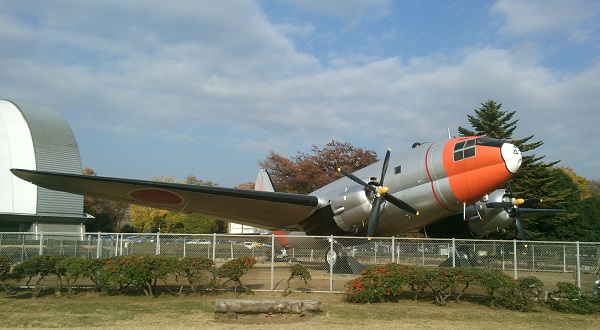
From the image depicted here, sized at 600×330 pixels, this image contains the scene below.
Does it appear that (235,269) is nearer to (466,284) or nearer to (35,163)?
(466,284)

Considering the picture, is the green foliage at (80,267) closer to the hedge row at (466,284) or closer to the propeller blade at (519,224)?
the hedge row at (466,284)

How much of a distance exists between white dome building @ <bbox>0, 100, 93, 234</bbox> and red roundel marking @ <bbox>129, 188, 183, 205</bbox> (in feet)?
162

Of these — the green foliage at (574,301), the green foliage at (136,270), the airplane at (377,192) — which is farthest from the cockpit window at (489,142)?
the green foliage at (136,270)

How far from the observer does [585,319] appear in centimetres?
1170

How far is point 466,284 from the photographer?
13352 millimetres

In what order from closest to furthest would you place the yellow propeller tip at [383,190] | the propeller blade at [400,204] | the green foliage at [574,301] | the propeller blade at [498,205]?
1. the green foliage at [574,301]
2. the yellow propeller tip at [383,190]
3. the propeller blade at [400,204]
4. the propeller blade at [498,205]

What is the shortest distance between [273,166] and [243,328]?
168 ft

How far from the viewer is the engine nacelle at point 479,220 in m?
20.4

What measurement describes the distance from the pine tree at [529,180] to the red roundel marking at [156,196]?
85.4ft

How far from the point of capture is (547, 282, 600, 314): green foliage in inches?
484

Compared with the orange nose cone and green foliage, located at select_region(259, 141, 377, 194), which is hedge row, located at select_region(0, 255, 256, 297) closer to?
the orange nose cone

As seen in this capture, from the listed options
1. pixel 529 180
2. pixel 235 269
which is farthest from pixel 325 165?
pixel 235 269

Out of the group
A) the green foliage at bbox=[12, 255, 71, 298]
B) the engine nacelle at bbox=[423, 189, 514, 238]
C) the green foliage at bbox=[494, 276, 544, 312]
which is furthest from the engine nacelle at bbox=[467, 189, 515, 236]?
the green foliage at bbox=[12, 255, 71, 298]

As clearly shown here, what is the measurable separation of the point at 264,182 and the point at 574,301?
20394 millimetres
